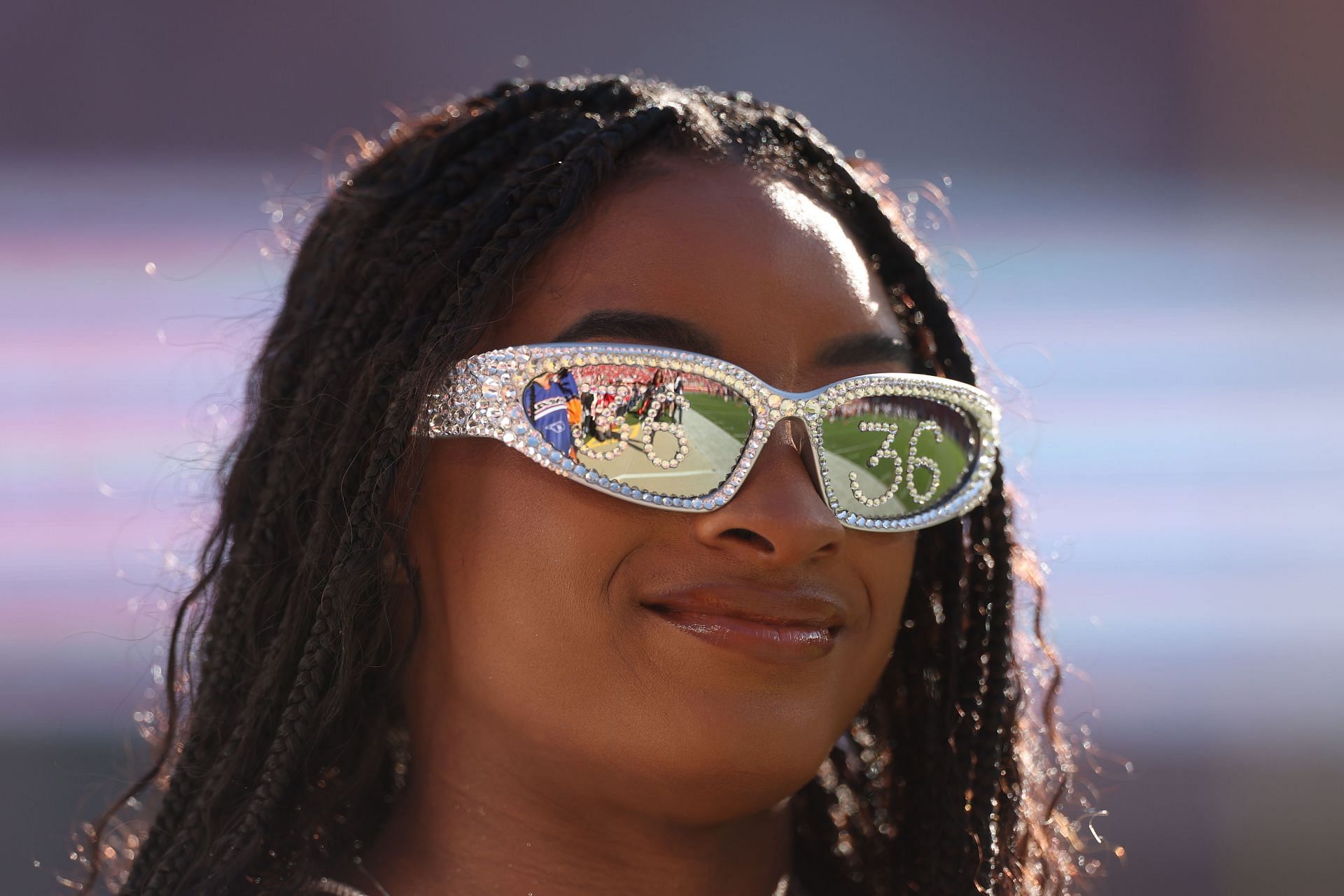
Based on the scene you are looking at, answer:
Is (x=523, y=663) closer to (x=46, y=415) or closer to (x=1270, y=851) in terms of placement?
(x=46, y=415)

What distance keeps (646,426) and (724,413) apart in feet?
0.37

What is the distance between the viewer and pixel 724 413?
1848 mm

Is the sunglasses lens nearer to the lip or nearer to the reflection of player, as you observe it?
the lip

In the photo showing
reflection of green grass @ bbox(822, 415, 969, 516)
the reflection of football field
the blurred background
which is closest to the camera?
the reflection of football field

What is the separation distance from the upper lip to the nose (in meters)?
0.05

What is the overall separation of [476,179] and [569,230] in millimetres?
251

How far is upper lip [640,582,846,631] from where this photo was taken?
6.02ft

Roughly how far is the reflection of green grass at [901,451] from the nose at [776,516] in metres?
0.06

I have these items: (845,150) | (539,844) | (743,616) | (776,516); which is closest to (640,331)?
(776,516)

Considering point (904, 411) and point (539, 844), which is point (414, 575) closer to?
point (539, 844)

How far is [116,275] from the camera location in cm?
491

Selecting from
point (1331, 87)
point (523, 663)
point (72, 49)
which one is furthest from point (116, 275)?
point (1331, 87)

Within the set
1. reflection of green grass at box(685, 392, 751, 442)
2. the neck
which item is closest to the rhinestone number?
reflection of green grass at box(685, 392, 751, 442)

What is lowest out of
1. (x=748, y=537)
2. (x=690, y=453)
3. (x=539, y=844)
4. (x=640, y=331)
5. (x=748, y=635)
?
(x=539, y=844)
